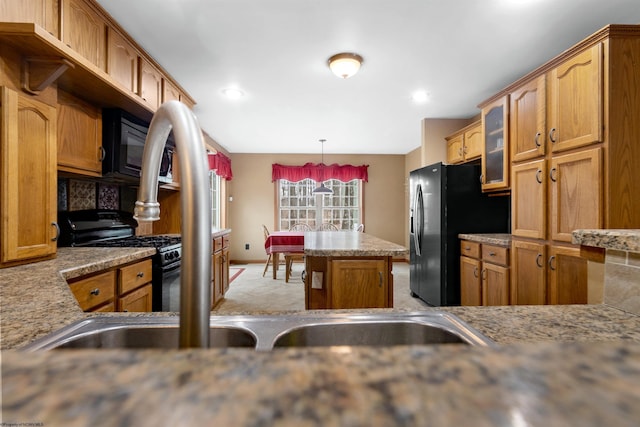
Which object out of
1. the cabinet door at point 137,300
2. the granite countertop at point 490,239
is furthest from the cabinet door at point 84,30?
the granite countertop at point 490,239

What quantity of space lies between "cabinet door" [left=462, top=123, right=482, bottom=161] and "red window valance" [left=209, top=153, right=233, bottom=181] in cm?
389

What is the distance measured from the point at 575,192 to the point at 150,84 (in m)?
3.26

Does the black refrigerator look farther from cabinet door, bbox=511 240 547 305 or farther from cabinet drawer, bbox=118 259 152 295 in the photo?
cabinet drawer, bbox=118 259 152 295

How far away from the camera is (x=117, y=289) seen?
5.60 ft

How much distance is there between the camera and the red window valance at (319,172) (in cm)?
649

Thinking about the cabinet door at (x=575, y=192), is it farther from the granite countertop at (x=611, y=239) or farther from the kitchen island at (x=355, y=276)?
the granite countertop at (x=611, y=239)

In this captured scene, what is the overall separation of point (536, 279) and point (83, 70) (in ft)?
10.5

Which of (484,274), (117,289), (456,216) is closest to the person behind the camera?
(117,289)

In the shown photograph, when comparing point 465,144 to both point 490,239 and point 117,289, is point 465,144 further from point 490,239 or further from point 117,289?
point 117,289

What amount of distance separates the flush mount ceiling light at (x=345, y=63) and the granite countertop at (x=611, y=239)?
2.15 m

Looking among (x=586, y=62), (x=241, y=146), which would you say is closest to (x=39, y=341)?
(x=586, y=62)

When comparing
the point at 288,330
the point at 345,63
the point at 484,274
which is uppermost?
the point at 345,63

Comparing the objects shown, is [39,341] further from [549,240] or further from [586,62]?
[586,62]

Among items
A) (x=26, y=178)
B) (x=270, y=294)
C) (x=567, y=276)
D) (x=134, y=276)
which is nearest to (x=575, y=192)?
(x=567, y=276)
